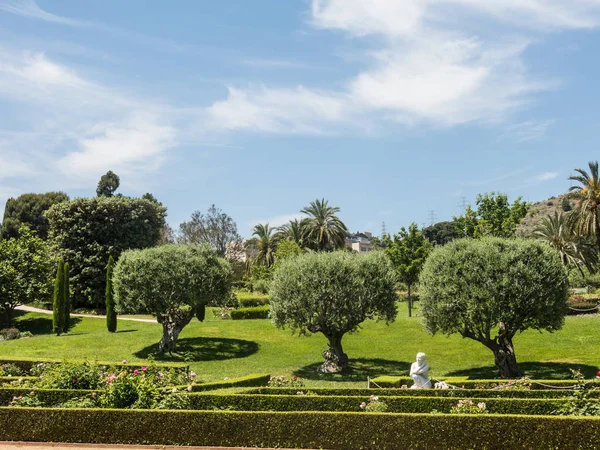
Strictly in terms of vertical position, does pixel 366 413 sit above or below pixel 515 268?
below

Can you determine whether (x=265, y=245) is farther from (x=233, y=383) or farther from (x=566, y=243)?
(x=233, y=383)

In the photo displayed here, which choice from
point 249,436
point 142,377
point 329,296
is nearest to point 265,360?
point 329,296

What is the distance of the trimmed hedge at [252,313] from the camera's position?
165ft

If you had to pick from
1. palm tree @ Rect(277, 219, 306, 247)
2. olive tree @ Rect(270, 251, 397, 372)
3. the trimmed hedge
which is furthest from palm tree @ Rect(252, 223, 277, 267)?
olive tree @ Rect(270, 251, 397, 372)

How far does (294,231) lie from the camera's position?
7706cm

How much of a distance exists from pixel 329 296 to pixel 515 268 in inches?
392

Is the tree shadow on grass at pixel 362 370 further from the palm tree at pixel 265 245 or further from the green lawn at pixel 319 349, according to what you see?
the palm tree at pixel 265 245

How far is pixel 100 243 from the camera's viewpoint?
6184 cm

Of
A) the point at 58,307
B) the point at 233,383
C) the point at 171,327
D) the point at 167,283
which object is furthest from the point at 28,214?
the point at 233,383

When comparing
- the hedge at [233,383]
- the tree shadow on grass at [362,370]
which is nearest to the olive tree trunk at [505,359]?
the tree shadow on grass at [362,370]

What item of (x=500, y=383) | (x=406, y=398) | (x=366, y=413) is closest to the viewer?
(x=366, y=413)

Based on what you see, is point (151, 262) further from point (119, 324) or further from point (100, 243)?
point (100, 243)

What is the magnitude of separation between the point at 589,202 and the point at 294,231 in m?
39.1

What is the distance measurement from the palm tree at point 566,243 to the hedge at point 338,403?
143 ft
